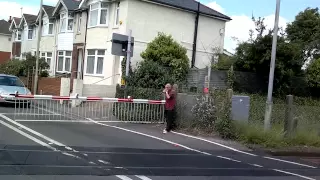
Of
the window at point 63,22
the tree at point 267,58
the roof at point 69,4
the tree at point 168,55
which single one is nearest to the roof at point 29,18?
the roof at point 69,4

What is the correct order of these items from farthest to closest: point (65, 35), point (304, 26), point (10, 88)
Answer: point (304, 26), point (65, 35), point (10, 88)

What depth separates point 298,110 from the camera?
13.7m

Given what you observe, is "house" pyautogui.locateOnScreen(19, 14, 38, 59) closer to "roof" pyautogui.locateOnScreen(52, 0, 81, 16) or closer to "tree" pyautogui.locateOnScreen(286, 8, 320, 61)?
"roof" pyautogui.locateOnScreen(52, 0, 81, 16)

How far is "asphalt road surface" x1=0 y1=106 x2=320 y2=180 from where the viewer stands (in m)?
7.62

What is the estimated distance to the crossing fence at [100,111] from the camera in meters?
15.6

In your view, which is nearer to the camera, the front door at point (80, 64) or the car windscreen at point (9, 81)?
the car windscreen at point (9, 81)

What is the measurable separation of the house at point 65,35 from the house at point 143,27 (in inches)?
124

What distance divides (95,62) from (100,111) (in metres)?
10.5

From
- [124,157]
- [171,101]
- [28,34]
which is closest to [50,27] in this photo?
[28,34]

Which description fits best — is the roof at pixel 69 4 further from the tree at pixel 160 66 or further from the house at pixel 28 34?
the tree at pixel 160 66

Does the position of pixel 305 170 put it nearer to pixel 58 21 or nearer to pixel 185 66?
pixel 185 66

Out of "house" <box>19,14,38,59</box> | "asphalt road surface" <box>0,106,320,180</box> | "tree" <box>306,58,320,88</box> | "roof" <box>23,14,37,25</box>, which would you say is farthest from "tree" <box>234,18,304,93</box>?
"roof" <box>23,14,37,25</box>

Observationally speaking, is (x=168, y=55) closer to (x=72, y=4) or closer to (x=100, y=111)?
(x=100, y=111)

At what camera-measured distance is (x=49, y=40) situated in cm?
3847
